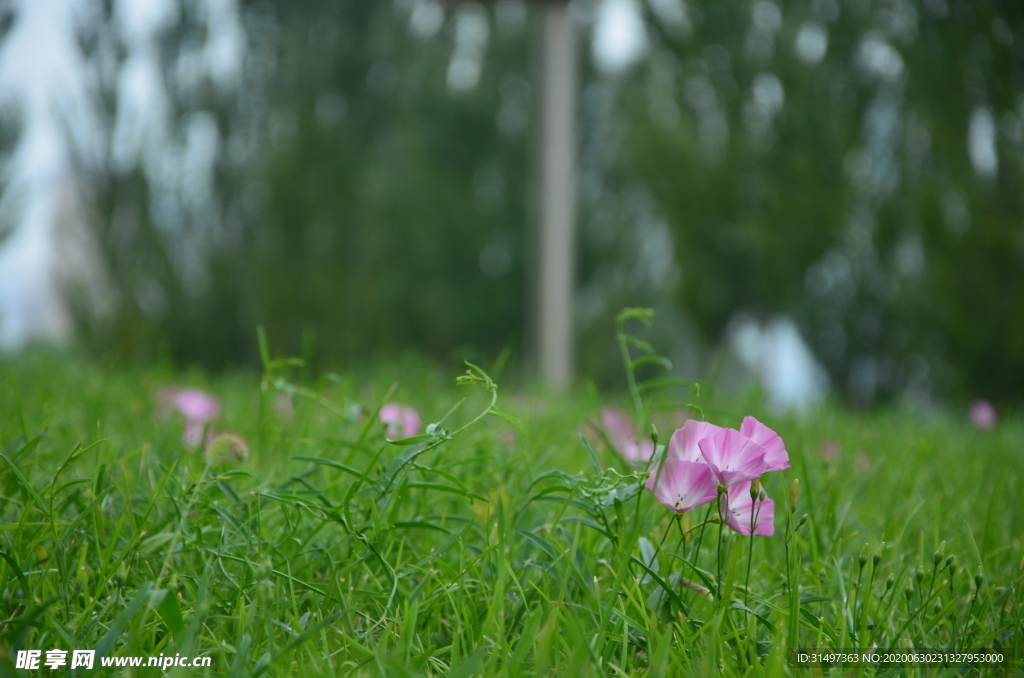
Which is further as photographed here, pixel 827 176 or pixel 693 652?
pixel 827 176

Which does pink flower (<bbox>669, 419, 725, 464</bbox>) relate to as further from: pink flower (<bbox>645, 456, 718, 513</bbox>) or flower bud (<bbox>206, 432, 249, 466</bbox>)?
flower bud (<bbox>206, 432, 249, 466</bbox>)

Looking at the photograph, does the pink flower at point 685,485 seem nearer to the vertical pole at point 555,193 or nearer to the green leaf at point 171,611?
the green leaf at point 171,611

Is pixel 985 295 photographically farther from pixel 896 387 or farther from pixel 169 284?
pixel 169 284

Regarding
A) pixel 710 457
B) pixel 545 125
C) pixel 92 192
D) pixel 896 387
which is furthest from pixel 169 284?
pixel 710 457

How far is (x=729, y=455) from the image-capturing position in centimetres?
69

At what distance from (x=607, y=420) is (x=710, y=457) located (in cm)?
102

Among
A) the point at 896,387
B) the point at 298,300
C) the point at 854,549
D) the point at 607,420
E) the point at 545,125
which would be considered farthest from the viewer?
the point at 298,300

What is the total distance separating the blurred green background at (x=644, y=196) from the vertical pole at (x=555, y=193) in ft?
0.79

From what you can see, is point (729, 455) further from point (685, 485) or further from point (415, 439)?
point (415, 439)

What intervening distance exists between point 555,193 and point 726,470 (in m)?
3.95

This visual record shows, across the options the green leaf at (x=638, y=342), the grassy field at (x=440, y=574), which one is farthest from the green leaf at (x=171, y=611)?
the green leaf at (x=638, y=342)

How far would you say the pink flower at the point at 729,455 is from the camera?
2.21 ft

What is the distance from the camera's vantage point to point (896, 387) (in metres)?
6.11

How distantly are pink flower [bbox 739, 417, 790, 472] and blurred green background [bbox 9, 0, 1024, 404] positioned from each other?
4.29 metres
